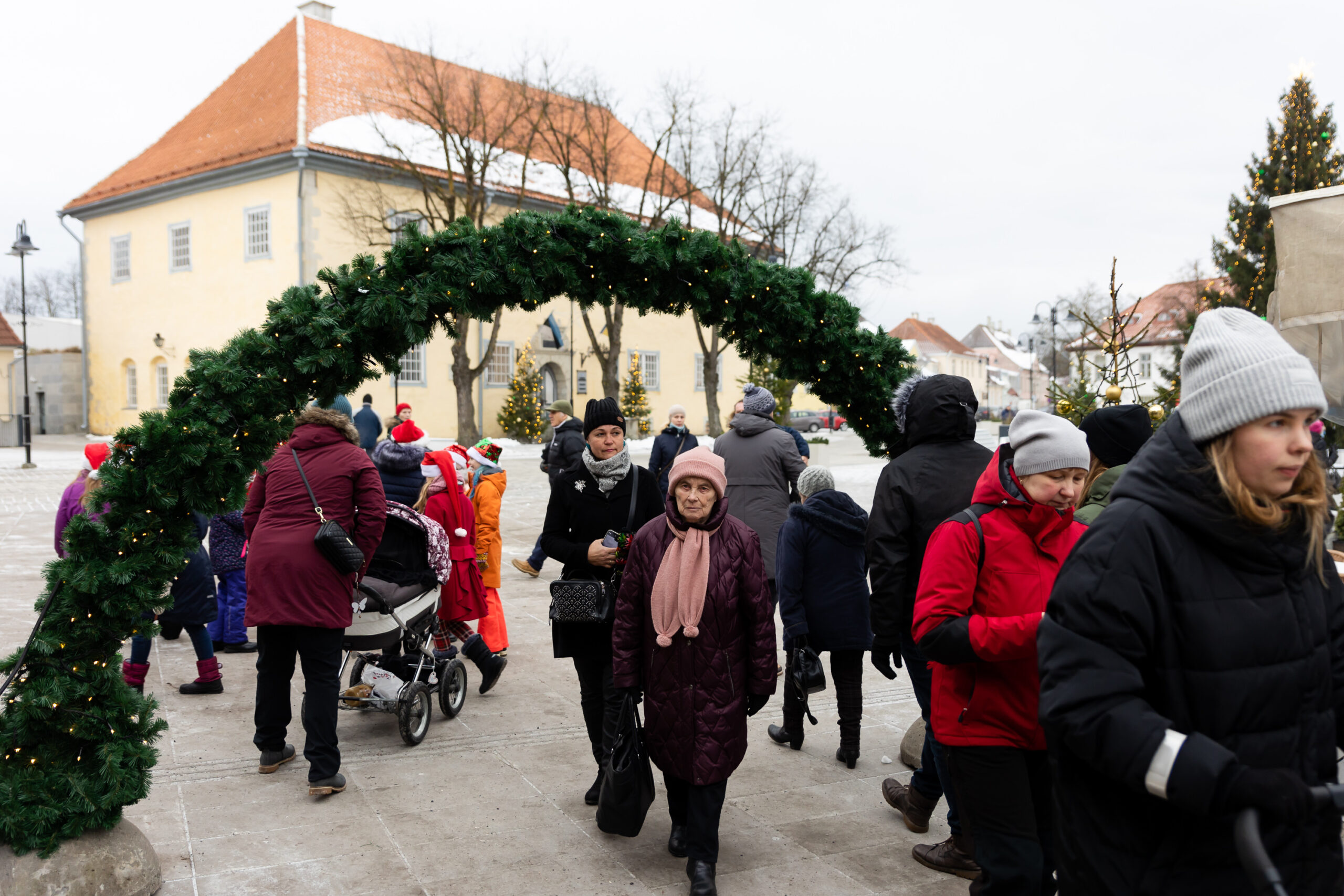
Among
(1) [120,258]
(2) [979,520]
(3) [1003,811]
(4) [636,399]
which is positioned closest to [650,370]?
(4) [636,399]

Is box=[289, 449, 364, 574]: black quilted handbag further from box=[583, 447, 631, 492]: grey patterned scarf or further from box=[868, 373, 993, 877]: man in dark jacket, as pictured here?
box=[868, 373, 993, 877]: man in dark jacket

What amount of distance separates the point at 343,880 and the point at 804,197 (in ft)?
121

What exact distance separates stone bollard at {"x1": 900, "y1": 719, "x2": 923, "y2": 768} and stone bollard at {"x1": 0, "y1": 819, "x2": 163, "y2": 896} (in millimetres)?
3515

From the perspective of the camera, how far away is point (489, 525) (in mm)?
7562

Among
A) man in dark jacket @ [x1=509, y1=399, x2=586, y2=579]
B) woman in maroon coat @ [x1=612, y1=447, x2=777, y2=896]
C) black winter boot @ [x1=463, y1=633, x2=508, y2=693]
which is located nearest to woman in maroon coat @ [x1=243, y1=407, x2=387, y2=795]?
black winter boot @ [x1=463, y1=633, x2=508, y2=693]

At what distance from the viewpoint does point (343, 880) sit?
159 inches

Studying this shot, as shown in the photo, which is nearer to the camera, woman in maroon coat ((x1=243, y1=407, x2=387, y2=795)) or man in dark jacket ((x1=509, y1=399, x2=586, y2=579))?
woman in maroon coat ((x1=243, y1=407, x2=387, y2=795))

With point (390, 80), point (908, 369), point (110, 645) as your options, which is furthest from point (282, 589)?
point (390, 80)

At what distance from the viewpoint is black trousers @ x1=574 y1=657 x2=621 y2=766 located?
473 cm

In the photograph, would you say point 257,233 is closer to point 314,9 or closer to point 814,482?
point 314,9

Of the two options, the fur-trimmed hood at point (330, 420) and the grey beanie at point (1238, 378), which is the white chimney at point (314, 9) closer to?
the fur-trimmed hood at point (330, 420)

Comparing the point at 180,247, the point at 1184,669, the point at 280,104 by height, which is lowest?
the point at 1184,669

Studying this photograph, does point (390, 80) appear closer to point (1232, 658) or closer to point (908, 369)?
point (908, 369)

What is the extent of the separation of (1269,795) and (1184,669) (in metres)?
0.26
